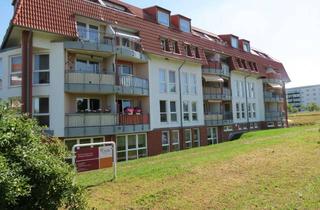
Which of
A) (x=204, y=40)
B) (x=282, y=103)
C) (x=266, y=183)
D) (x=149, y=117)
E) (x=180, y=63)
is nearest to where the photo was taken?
(x=266, y=183)

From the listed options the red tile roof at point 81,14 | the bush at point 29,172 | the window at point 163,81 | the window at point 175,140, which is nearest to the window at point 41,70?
the red tile roof at point 81,14

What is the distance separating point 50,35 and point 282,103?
44.0m

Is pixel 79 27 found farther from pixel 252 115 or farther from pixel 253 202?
pixel 252 115

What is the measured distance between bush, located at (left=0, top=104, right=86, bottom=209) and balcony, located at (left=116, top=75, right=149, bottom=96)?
16611mm

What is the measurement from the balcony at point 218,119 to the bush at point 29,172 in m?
28.3

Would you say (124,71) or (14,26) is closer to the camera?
(14,26)

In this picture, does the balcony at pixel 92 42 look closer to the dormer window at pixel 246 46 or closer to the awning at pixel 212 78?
the awning at pixel 212 78

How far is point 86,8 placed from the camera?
2397cm

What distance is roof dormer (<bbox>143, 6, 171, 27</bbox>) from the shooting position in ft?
105

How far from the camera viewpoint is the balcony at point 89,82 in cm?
2167

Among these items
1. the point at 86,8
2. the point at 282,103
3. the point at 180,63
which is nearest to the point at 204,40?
the point at 180,63

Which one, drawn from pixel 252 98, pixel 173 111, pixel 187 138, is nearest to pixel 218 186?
pixel 173 111

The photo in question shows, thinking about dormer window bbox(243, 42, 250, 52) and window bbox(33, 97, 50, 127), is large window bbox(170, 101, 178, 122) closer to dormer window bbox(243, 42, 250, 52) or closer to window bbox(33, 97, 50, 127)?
window bbox(33, 97, 50, 127)

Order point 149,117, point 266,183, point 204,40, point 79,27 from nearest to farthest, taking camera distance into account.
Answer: point 266,183 → point 79,27 → point 149,117 → point 204,40
